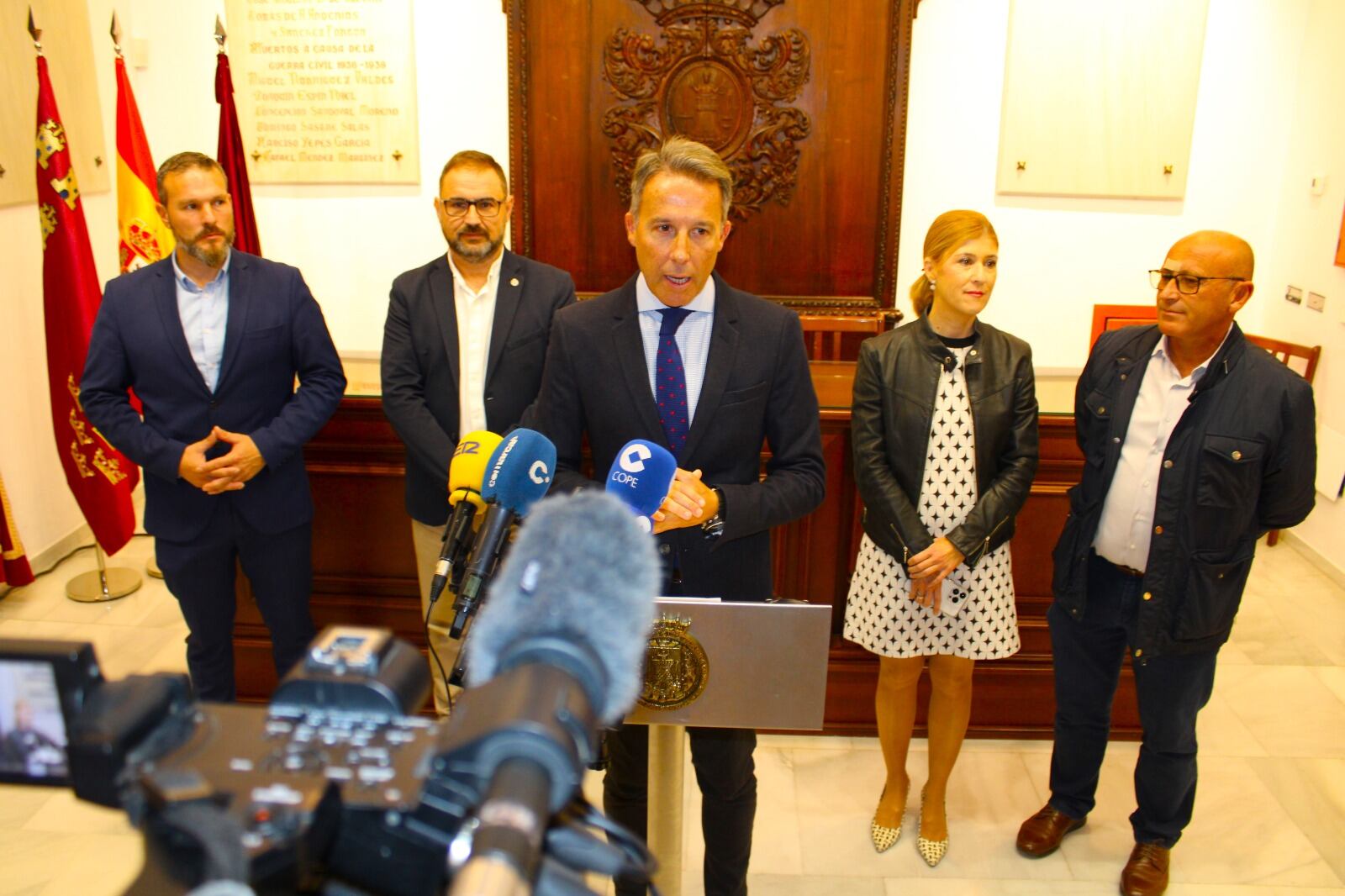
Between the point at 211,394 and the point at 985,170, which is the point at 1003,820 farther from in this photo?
the point at 985,170

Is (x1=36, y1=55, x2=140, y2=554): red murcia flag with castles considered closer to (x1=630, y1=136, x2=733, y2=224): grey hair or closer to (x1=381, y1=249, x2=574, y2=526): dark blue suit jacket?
(x1=381, y1=249, x2=574, y2=526): dark blue suit jacket

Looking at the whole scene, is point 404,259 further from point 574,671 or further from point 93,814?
point 574,671

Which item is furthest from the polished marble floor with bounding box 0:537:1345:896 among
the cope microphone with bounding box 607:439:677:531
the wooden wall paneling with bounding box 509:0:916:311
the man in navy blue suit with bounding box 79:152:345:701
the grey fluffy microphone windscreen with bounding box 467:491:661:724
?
the wooden wall paneling with bounding box 509:0:916:311

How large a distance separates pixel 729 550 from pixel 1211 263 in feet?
3.97

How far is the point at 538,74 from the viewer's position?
4750 mm

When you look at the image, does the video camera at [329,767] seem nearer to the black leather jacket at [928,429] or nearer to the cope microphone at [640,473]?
the cope microphone at [640,473]

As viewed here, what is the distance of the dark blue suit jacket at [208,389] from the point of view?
2.46 m

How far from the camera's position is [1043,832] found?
263 cm

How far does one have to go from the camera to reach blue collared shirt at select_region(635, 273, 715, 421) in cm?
195

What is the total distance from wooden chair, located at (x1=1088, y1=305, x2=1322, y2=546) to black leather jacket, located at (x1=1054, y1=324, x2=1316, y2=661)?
1.59 metres

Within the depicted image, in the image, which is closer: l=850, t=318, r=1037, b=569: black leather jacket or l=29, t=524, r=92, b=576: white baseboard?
l=850, t=318, r=1037, b=569: black leather jacket

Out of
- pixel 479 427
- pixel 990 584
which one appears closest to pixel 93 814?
pixel 479 427

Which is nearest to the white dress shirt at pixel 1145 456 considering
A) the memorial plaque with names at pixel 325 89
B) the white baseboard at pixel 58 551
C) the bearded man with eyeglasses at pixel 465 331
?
the bearded man with eyeglasses at pixel 465 331

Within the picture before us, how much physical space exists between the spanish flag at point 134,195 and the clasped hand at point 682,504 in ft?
11.0
